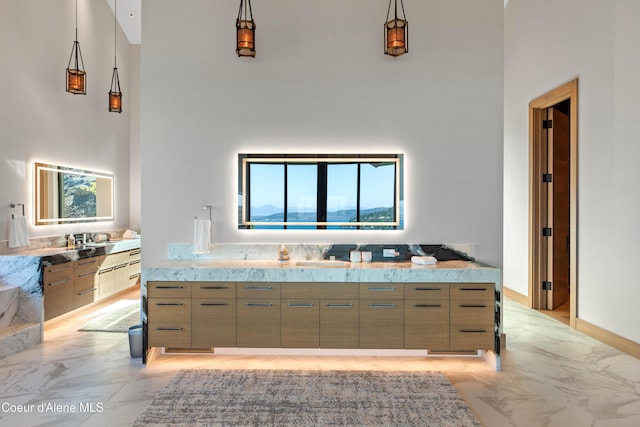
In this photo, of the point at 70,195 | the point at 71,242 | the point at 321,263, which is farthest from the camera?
the point at 70,195

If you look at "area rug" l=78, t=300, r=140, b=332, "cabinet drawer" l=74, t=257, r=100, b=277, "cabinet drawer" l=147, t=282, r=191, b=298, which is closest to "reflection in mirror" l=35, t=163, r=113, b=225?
"cabinet drawer" l=74, t=257, r=100, b=277

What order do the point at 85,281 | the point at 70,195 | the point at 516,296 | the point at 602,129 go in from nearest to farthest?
the point at 602,129, the point at 85,281, the point at 70,195, the point at 516,296

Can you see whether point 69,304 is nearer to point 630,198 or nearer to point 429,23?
point 429,23

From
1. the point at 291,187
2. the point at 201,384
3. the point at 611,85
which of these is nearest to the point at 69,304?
the point at 201,384

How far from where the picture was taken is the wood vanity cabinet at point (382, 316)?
357 cm

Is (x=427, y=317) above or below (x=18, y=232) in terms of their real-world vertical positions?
below

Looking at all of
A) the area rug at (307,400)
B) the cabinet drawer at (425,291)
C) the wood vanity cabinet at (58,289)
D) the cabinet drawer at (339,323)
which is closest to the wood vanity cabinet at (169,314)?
the area rug at (307,400)

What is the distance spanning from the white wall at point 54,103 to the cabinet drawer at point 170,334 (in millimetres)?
2480

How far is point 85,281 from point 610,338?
20.2 ft

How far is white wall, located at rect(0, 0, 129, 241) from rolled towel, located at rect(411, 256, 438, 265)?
14.9ft

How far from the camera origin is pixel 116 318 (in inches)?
204

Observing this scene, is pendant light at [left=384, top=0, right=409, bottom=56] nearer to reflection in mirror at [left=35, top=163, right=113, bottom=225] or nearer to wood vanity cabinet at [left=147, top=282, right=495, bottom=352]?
wood vanity cabinet at [left=147, top=282, right=495, bottom=352]

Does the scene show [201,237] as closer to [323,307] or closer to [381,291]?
[323,307]

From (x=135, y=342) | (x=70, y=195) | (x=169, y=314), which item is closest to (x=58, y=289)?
(x=70, y=195)
